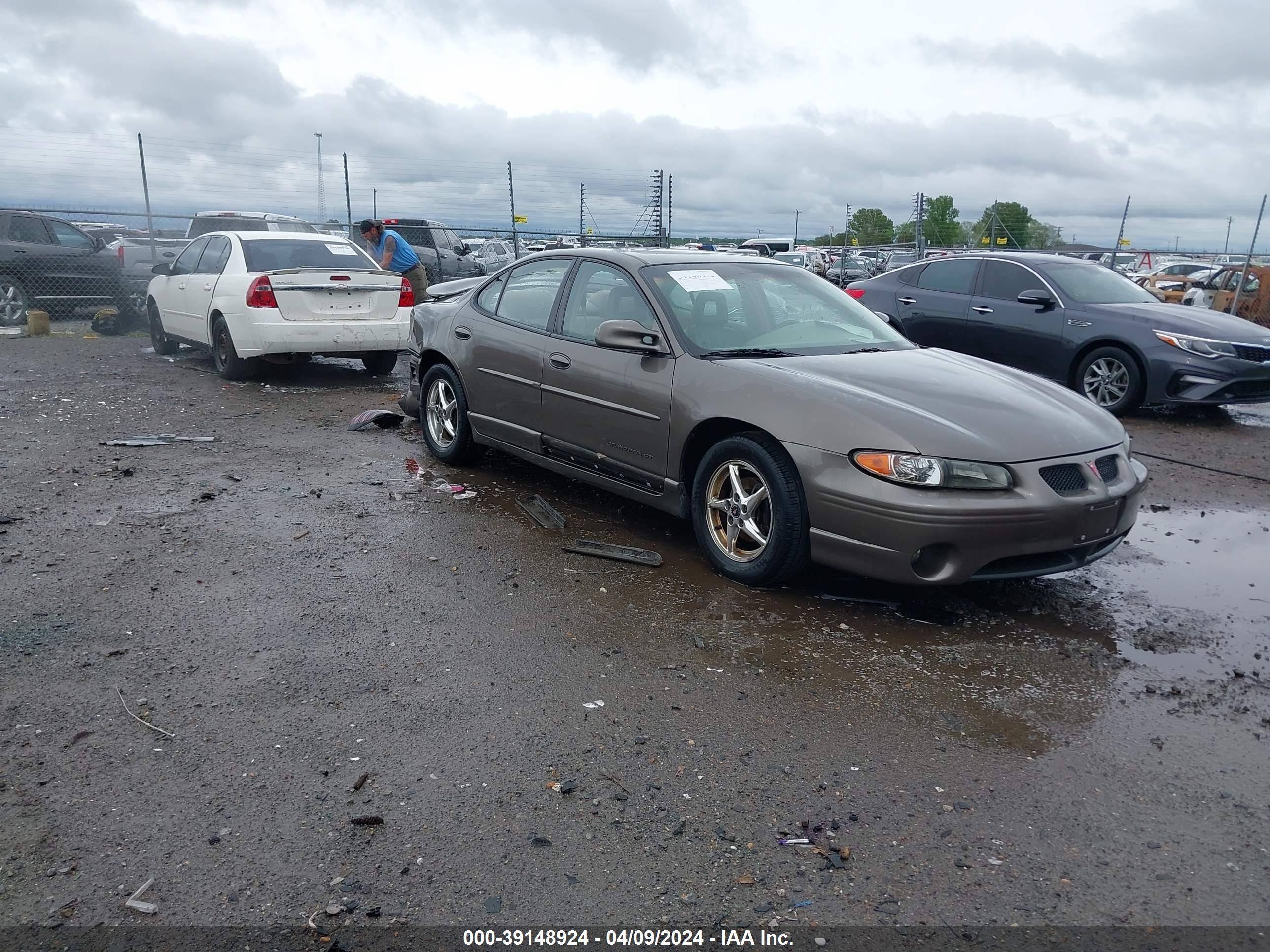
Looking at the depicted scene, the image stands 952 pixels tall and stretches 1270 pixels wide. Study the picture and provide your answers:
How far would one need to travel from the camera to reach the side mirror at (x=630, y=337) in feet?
16.6

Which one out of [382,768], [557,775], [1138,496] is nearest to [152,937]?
[382,768]

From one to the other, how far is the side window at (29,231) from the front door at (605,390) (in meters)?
12.8

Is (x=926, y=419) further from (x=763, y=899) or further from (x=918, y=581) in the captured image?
(x=763, y=899)

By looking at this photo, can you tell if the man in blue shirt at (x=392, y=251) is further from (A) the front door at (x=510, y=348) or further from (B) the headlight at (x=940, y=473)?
(B) the headlight at (x=940, y=473)

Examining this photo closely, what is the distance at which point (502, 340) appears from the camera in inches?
244

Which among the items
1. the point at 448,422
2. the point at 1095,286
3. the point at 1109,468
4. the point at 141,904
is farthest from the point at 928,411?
the point at 1095,286

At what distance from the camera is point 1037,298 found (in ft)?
32.3

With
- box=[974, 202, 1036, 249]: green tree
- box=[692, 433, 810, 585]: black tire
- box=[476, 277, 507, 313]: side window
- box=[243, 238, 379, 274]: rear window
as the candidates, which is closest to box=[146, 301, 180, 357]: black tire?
box=[243, 238, 379, 274]: rear window

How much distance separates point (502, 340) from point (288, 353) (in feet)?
15.4

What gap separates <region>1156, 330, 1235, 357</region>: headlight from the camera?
899 centimetres

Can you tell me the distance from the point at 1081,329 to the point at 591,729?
793 cm

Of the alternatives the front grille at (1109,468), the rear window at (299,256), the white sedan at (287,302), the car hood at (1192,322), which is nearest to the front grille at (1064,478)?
the front grille at (1109,468)

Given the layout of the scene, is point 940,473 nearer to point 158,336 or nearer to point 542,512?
point 542,512

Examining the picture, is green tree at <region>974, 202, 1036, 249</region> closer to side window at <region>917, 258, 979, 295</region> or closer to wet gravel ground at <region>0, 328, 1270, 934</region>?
side window at <region>917, 258, 979, 295</region>
